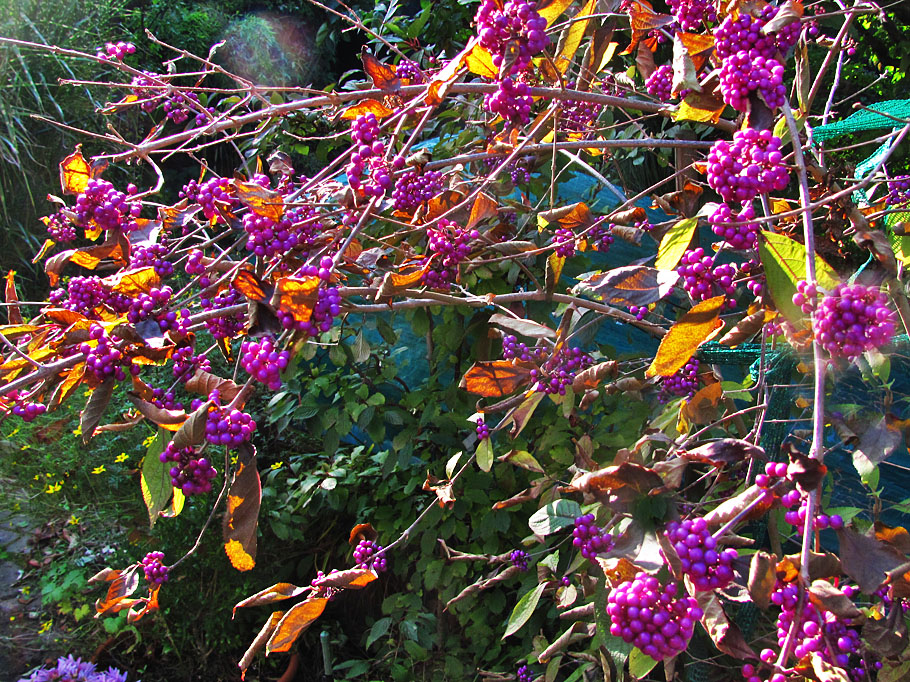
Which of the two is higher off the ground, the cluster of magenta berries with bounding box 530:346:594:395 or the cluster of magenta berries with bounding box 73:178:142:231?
the cluster of magenta berries with bounding box 73:178:142:231

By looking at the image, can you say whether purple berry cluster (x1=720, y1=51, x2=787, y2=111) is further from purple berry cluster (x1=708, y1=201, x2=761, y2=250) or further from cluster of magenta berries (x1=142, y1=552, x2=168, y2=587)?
cluster of magenta berries (x1=142, y1=552, x2=168, y2=587)

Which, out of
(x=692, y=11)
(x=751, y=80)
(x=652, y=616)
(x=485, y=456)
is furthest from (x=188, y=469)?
(x=692, y=11)

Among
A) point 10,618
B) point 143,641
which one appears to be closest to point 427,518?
point 143,641

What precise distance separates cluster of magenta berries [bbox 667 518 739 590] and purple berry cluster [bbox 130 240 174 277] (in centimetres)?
68

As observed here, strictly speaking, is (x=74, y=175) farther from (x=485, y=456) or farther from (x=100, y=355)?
(x=485, y=456)

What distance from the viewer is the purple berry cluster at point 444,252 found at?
100cm

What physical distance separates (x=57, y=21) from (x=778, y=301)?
19.4 ft

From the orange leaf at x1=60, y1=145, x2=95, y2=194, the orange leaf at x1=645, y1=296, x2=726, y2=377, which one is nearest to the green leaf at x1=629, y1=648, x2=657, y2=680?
the orange leaf at x1=645, y1=296, x2=726, y2=377

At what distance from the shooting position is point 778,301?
64cm

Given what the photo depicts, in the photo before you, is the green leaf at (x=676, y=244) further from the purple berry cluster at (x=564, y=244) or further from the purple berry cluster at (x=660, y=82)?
the purple berry cluster at (x=660, y=82)

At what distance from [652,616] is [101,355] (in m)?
0.57

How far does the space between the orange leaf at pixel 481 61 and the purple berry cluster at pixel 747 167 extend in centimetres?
30

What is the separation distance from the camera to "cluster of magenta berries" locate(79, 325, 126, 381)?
690 mm

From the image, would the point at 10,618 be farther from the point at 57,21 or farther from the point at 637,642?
the point at 57,21
